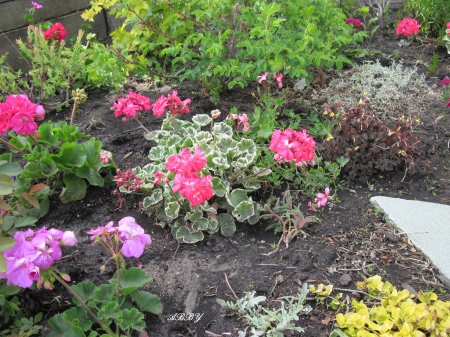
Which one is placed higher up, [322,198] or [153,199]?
[153,199]

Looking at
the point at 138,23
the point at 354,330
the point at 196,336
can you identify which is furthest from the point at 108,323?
the point at 138,23

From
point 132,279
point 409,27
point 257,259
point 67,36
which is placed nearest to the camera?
point 132,279

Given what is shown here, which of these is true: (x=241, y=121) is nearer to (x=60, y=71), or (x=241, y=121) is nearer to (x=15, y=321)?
(x=15, y=321)

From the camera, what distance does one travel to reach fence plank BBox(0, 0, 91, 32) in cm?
396

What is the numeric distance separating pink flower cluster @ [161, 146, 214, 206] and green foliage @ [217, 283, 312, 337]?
46 centimetres

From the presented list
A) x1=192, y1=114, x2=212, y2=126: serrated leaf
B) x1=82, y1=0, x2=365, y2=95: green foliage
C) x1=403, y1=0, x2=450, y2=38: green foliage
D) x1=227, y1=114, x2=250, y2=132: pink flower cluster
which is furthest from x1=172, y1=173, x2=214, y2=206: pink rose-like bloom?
x1=403, y1=0, x2=450, y2=38: green foliage

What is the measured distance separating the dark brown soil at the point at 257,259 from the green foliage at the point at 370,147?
0.34 ft

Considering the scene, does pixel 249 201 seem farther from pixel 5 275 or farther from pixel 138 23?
pixel 138 23

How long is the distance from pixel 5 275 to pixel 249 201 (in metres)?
1.23

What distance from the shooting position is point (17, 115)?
204cm

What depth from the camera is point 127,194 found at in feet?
8.49

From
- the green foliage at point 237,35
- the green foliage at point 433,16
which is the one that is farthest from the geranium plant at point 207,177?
the green foliage at point 433,16

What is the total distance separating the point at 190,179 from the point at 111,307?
62 centimetres

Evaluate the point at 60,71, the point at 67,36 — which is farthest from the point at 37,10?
the point at 60,71
